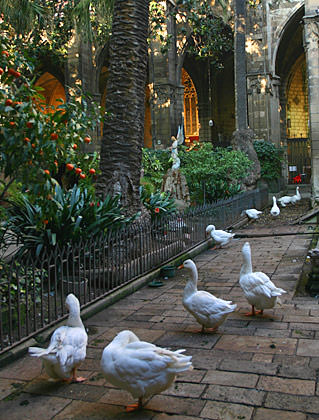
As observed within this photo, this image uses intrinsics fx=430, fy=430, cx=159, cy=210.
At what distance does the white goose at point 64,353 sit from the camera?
11.0 feet

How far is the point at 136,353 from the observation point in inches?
116

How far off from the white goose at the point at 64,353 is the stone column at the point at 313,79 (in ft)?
47.9

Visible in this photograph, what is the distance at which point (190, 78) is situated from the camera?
32.0 m

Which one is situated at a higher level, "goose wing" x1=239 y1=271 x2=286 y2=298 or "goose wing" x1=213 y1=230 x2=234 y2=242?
"goose wing" x1=239 y1=271 x2=286 y2=298

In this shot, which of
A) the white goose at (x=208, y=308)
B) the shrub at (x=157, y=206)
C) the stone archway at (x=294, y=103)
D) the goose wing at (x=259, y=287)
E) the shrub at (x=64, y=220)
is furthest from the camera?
the stone archway at (x=294, y=103)

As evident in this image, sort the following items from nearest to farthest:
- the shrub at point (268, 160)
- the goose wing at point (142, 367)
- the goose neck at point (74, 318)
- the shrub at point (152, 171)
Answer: the goose wing at point (142, 367), the goose neck at point (74, 318), the shrub at point (152, 171), the shrub at point (268, 160)

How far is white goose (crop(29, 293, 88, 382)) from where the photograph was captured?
3.36 m

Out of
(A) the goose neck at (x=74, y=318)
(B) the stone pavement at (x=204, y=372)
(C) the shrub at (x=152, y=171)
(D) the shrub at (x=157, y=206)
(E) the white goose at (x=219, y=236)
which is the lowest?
(B) the stone pavement at (x=204, y=372)

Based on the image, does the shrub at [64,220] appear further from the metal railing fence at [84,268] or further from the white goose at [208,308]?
the white goose at [208,308]

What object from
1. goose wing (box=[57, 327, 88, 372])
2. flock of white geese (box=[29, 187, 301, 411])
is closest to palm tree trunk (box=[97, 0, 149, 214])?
flock of white geese (box=[29, 187, 301, 411])

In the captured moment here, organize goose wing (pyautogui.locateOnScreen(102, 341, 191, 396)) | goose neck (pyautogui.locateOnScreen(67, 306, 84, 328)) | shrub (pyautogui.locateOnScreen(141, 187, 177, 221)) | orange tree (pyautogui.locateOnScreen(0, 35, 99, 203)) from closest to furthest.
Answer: goose wing (pyautogui.locateOnScreen(102, 341, 191, 396))
orange tree (pyautogui.locateOnScreen(0, 35, 99, 203))
goose neck (pyautogui.locateOnScreen(67, 306, 84, 328))
shrub (pyautogui.locateOnScreen(141, 187, 177, 221))

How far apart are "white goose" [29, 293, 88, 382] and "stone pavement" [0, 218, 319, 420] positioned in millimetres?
140

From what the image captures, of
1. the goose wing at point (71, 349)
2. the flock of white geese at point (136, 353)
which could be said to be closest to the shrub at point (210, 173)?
the flock of white geese at point (136, 353)

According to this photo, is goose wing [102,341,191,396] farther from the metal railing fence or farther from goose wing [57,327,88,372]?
the metal railing fence
